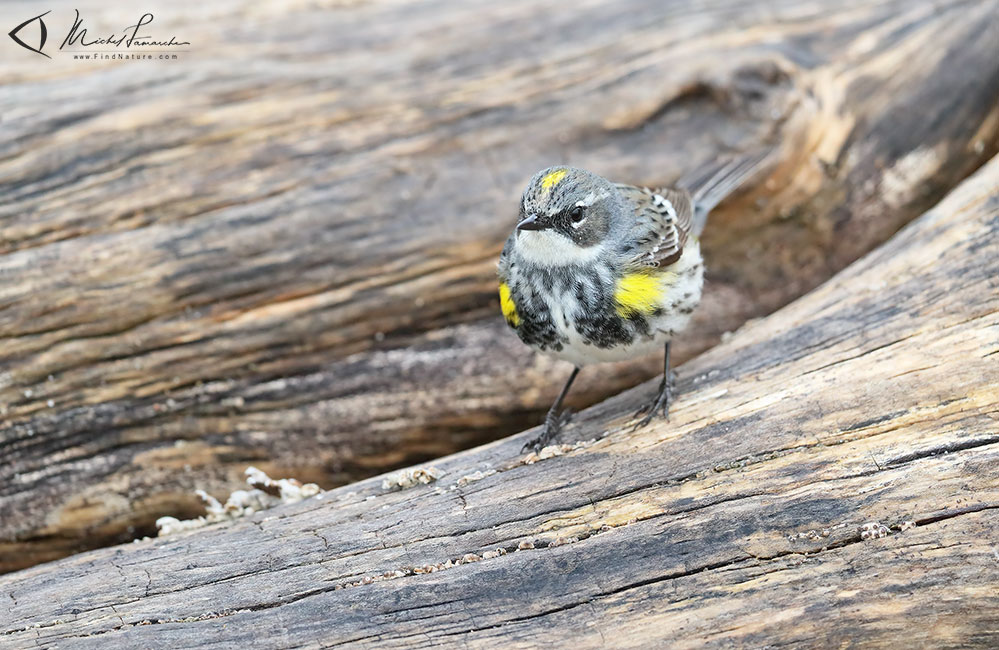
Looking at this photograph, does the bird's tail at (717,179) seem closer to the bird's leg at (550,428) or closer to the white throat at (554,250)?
the white throat at (554,250)

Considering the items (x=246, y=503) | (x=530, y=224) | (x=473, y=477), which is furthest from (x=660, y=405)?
(x=246, y=503)

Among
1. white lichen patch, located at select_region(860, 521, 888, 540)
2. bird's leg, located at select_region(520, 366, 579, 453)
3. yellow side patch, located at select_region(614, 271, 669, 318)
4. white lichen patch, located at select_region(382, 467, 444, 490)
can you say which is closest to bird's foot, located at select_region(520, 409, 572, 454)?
bird's leg, located at select_region(520, 366, 579, 453)

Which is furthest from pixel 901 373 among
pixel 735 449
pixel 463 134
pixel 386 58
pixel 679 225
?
pixel 386 58

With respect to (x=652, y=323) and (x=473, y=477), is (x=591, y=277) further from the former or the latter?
(x=473, y=477)

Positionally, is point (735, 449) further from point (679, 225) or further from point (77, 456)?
point (77, 456)

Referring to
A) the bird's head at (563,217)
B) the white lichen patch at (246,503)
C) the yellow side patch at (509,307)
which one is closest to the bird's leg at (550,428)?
the yellow side patch at (509,307)

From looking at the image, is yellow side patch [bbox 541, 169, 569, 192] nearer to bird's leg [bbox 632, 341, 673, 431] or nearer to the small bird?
the small bird
